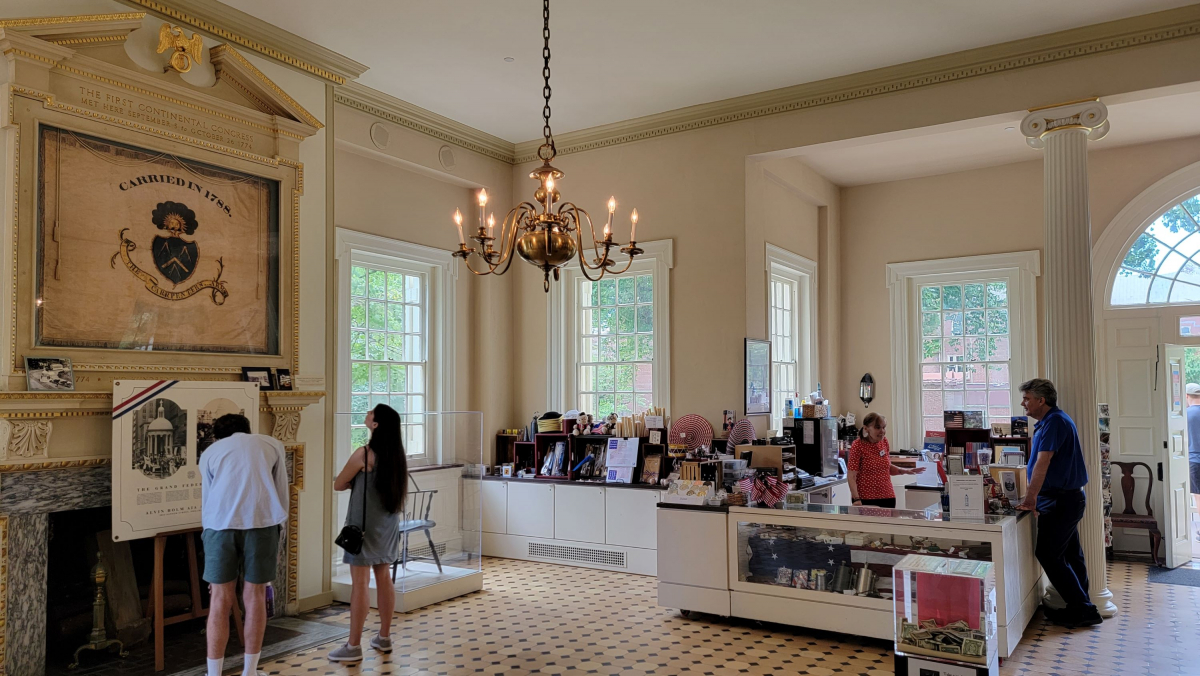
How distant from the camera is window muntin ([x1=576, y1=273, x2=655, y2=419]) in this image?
8172mm

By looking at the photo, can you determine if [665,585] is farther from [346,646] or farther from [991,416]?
[991,416]

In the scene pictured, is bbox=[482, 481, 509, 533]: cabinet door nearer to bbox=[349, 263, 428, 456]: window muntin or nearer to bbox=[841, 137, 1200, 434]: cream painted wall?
bbox=[349, 263, 428, 456]: window muntin

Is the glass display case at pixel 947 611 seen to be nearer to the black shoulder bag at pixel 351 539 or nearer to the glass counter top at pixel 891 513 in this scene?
the glass counter top at pixel 891 513

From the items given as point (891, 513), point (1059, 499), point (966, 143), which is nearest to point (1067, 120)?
point (966, 143)

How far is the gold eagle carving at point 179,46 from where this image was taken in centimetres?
527

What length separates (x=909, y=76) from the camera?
6.69 m

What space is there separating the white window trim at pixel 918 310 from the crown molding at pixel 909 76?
2910mm

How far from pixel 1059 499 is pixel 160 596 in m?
5.73

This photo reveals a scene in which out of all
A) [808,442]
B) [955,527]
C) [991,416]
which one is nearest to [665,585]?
[955,527]

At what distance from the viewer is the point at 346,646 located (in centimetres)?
506

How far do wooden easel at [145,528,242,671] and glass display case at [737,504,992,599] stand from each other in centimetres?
333

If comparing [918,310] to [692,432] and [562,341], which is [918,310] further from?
[562,341]

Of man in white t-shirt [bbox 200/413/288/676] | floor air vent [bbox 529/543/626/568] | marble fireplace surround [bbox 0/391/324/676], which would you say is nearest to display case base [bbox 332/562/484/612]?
floor air vent [bbox 529/543/626/568]

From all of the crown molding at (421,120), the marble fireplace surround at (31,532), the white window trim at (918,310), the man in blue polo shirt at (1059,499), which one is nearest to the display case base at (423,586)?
the marble fireplace surround at (31,532)
